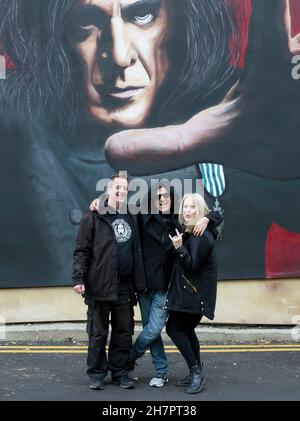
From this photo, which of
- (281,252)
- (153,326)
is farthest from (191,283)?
(281,252)

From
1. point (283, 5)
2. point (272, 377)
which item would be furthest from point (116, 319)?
point (283, 5)

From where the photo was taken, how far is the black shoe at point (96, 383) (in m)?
5.66

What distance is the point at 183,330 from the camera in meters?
5.70

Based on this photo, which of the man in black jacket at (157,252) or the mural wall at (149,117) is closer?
the man in black jacket at (157,252)

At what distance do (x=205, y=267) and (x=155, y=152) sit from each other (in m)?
2.73

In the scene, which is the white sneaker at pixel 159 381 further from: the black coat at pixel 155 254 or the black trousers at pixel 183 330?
the black coat at pixel 155 254

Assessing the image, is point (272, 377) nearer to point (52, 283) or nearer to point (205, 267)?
point (205, 267)

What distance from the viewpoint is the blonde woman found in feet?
18.1

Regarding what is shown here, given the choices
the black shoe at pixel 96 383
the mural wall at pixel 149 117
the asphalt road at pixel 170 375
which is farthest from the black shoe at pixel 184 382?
the mural wall at pixel 149 117

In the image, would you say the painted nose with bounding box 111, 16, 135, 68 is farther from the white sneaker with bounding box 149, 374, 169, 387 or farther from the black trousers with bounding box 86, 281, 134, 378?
the white sneaker with bounding box 149, 374, 169, 387

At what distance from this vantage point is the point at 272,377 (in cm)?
622

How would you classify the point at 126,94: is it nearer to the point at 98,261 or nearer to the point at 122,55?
the point at 122,55

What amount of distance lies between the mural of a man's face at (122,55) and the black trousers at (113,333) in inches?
115

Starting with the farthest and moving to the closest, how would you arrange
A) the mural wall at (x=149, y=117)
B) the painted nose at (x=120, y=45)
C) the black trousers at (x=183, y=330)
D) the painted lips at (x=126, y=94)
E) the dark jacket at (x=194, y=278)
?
the painted lips at (x=126, y=94), the painted nose at (x=120, y=45), the mural wall at (x=149, y=117), the black trousers at (x=183, y=330), the dark jacket at (x=194, y=278)
